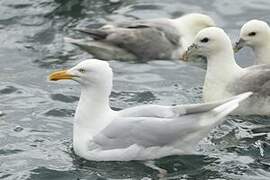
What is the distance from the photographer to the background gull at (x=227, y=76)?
10.3m

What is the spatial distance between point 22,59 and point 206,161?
4.03 metres

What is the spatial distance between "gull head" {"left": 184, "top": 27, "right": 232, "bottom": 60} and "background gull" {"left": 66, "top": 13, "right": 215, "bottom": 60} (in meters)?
1.52

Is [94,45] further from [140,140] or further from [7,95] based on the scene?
[140,140]

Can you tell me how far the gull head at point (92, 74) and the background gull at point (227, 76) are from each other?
1.81 m

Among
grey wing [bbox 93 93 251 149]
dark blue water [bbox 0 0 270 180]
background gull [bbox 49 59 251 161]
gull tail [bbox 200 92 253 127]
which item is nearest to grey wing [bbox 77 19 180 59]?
dark blue water [bbox 0 0 270 180]

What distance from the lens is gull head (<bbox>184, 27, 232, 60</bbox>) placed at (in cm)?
1066

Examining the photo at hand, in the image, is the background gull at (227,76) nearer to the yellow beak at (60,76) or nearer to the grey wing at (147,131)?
the grey wing at (147,131)

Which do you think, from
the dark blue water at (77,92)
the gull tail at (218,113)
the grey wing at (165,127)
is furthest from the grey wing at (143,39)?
the gull tail at (218,113)

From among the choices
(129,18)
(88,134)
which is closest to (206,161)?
(88,134)

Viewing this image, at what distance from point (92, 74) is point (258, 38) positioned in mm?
2856

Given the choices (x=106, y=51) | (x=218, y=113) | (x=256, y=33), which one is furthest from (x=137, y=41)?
(x=218, y=113)

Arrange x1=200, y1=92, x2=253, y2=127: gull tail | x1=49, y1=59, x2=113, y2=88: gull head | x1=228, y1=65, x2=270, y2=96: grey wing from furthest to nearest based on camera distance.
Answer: x1=228, y1=65, x2=270, y2=96: grey wing < x1=49, y1=59, x2=113, y2=88: gull head < x1=200, y1=92, x2=253, y2=127: gull tail

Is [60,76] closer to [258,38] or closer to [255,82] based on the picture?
[255,82]

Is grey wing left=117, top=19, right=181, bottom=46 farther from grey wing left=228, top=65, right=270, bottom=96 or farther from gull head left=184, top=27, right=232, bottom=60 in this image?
grey wing left=228, top=65, right=270, bottom=96
